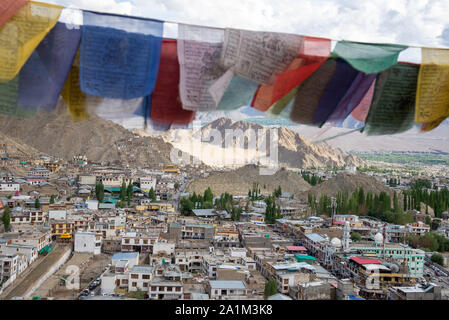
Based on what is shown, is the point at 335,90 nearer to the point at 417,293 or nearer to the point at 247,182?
the point at 417,293

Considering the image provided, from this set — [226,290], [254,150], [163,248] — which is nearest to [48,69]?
[226,290]

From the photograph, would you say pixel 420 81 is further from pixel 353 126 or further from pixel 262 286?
Result: pixel 262 286

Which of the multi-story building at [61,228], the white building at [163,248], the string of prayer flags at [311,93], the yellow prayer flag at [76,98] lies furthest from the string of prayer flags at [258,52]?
the multi-story building at [61,228]

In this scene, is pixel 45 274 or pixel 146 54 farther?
pixel 45 274

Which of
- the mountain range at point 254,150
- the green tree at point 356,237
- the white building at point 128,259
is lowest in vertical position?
the white building at point 128,259

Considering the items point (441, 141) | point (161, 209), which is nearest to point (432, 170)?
point (441, 141)

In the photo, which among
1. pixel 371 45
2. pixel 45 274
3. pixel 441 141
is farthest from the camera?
pixel 441 141

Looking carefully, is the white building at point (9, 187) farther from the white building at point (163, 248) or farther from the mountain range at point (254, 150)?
the mountain range at point (254, 150)
